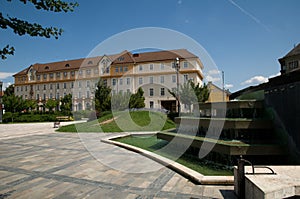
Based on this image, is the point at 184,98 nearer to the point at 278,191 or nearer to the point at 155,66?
the point at 155,66

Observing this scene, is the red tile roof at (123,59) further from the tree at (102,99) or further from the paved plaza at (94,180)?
the paved plaza at (94,180)

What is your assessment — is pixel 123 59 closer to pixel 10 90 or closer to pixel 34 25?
pixel 10 90

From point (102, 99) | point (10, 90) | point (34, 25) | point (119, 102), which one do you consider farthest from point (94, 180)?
point (10, 90)

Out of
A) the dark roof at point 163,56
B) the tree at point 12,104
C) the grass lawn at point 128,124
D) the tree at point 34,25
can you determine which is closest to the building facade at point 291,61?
the grass lawn at point 128,124

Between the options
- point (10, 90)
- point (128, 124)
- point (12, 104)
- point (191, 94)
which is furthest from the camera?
point (10, 90)

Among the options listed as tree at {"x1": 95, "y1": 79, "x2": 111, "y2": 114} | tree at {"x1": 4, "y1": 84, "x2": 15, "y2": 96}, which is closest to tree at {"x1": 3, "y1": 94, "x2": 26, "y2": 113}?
tree at {"x1": 95, "y1": 79, "x2": 111, "y2": 114}

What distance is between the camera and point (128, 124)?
20.2 meters

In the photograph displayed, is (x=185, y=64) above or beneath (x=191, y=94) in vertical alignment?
above

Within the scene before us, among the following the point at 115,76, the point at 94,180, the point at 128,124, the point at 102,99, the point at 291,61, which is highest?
the point at 115,76

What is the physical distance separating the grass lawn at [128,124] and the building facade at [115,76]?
58.3 ft

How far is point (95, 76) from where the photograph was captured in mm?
53188

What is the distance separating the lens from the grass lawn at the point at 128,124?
19.0 metres

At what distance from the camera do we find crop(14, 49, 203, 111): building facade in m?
45.6

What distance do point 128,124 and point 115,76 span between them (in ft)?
108
